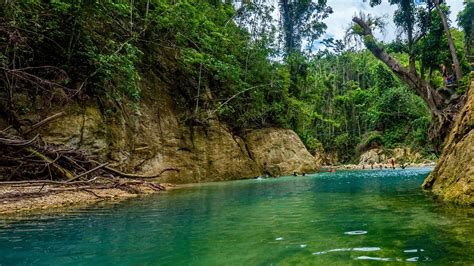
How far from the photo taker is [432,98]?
14.8 metres

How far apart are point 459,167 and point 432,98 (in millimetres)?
7828

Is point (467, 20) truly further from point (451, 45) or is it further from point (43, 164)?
point (43, 164)

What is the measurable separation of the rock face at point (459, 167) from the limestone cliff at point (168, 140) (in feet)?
40.2

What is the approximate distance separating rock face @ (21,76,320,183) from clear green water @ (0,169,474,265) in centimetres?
700

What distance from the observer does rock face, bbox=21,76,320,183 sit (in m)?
13.8

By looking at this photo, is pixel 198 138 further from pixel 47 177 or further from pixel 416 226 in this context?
pixel 416 226

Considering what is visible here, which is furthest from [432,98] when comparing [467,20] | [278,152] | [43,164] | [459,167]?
[43,164]

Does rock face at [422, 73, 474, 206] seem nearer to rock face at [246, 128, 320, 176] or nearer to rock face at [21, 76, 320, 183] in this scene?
rock face at [21, 76, 320, 183]

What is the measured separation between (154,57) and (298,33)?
28143 millimetres

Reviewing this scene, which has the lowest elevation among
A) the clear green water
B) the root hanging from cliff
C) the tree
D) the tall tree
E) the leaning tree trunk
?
the clear green water

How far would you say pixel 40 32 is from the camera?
1281 centimetres

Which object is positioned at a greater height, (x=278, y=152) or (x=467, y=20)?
(x=467, y=20)

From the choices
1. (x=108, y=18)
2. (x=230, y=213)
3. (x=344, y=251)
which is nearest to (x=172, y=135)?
(x=108, y=18)

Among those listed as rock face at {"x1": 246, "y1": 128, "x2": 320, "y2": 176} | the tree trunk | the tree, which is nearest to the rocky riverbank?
the tree trunk
